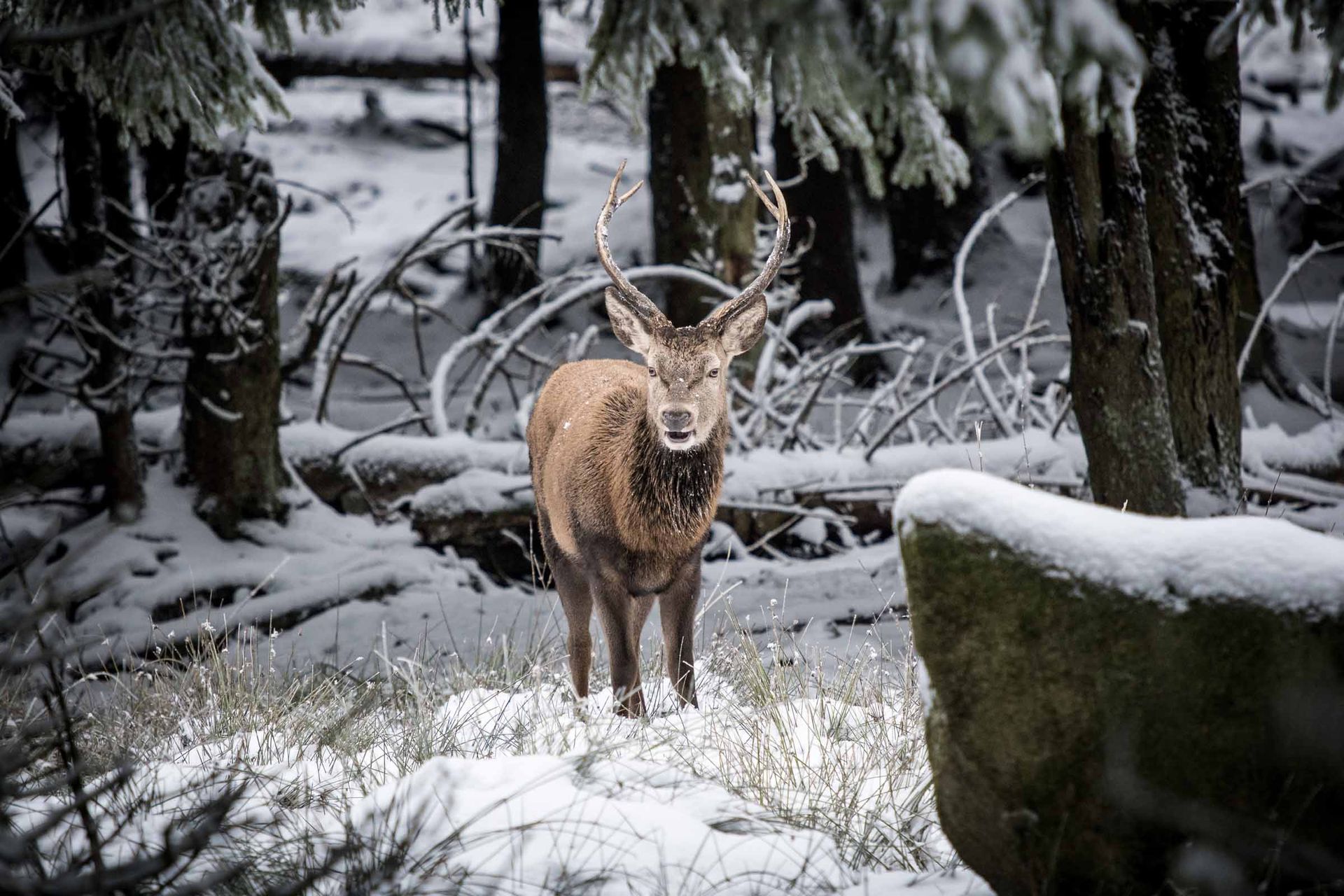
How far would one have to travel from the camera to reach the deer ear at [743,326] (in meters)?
4.21

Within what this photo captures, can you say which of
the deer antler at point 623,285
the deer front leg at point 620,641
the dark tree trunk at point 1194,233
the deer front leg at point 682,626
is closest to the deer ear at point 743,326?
the deer antler at point 623,285

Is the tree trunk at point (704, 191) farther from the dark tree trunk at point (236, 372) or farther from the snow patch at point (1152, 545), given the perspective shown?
the snow patch at point (1152, 545)

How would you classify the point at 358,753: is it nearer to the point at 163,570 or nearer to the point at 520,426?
the point at 163,570

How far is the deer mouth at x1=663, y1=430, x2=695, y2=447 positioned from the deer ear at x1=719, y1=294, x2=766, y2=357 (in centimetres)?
49

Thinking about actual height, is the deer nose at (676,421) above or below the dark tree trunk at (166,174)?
below

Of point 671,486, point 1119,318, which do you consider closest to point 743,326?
point 671,486

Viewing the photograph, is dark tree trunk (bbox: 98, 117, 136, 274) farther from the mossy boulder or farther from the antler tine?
the mossy boulder

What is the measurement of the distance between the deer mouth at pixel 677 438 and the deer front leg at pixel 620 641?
1.92 ft

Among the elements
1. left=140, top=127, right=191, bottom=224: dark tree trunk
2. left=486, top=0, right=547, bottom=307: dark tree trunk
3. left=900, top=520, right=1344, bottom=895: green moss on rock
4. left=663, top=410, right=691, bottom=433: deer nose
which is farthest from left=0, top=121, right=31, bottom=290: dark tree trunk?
left=900, top=520, right=1344, bottom=895: green moss on rock

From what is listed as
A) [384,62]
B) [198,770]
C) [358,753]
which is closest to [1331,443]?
[358,753]

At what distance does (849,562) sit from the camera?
23.2ft

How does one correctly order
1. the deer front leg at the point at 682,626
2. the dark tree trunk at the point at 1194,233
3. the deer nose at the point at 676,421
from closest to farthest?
the deer nose at the point at 676,421 → the deer front leg at the point at 682,626 → the dark tree trunk at the point at 1194,233

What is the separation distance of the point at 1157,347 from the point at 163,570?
5499 mm

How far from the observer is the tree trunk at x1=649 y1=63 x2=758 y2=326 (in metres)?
8.35
